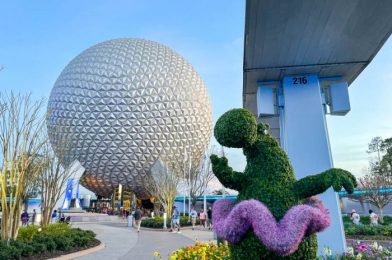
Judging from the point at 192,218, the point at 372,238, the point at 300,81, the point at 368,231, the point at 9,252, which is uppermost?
Result: the point at 300,81

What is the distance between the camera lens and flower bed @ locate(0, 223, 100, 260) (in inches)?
310

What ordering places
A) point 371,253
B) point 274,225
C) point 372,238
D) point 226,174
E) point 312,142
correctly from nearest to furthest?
point 274,225, point 226,174, point 312,142, point 371,253, point 372,238

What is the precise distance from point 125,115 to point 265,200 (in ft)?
97.6

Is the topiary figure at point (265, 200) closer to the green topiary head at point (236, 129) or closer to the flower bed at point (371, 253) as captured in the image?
the green topiary head at point (236, 129)

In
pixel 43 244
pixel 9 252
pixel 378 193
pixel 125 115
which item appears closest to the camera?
pixel 9 252

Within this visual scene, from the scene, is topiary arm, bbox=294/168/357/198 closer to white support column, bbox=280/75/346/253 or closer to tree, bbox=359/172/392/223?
white support column, bbox=280/75/346/253

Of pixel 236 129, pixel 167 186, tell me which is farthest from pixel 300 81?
pixel 167 186

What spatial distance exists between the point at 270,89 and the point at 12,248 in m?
7.21

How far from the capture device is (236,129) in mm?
3730

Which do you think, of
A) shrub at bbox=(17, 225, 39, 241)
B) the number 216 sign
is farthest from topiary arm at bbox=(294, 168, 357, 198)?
shrub at bbox=(17, 225, 39, 241)

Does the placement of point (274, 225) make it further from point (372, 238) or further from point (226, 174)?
point (372, 238)

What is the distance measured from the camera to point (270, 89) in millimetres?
6445

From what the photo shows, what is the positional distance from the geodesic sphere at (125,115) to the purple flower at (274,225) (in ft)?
96.0

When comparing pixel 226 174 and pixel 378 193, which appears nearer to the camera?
pixel 226 174
